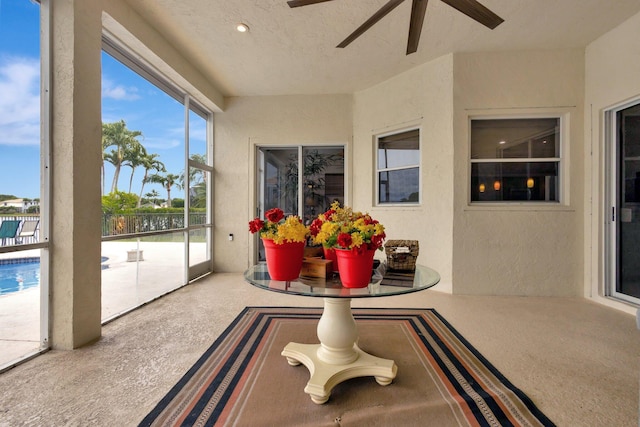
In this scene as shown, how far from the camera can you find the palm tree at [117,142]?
2633 millimetres

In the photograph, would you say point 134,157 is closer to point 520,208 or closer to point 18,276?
point 18,276

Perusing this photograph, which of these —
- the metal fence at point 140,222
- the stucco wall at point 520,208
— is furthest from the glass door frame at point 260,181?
the stucco wall at point 520,208

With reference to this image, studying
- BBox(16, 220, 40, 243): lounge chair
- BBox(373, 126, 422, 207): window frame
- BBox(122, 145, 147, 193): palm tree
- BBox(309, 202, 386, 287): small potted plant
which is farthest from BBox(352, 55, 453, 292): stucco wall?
BBox(16, 220, 40, 243): lounge chair

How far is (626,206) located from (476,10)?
2806 mm

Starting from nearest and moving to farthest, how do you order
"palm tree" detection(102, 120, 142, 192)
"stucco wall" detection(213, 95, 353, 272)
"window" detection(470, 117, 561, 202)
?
"palm tree" detection(102, 120, 142, 192), "window" detection(470, 117, 561, 202), "stucco wall" detection(213, 95, 353, 272)

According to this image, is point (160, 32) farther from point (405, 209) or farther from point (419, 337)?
point (419, 337)

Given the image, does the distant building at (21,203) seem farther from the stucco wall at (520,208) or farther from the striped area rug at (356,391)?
the stucco wall at (520,208)

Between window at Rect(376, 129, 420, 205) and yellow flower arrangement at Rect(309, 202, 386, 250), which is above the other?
window at Rect(376, 129, 420, 205)

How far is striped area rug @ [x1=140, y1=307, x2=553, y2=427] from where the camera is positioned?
4.63ft

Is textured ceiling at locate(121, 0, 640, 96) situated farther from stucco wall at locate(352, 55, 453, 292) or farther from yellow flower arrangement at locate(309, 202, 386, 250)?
yellow flower arrangement at locate(309, 202, 386, 250)

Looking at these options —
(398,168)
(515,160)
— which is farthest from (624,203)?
(398,168)

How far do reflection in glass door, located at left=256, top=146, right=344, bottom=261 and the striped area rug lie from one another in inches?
108

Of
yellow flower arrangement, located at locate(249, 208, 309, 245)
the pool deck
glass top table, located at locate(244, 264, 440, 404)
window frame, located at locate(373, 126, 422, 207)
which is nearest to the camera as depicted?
glass top table, located at locate(244, 264, 440, 404)

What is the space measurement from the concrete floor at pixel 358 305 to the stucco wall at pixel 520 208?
1.02 feet
